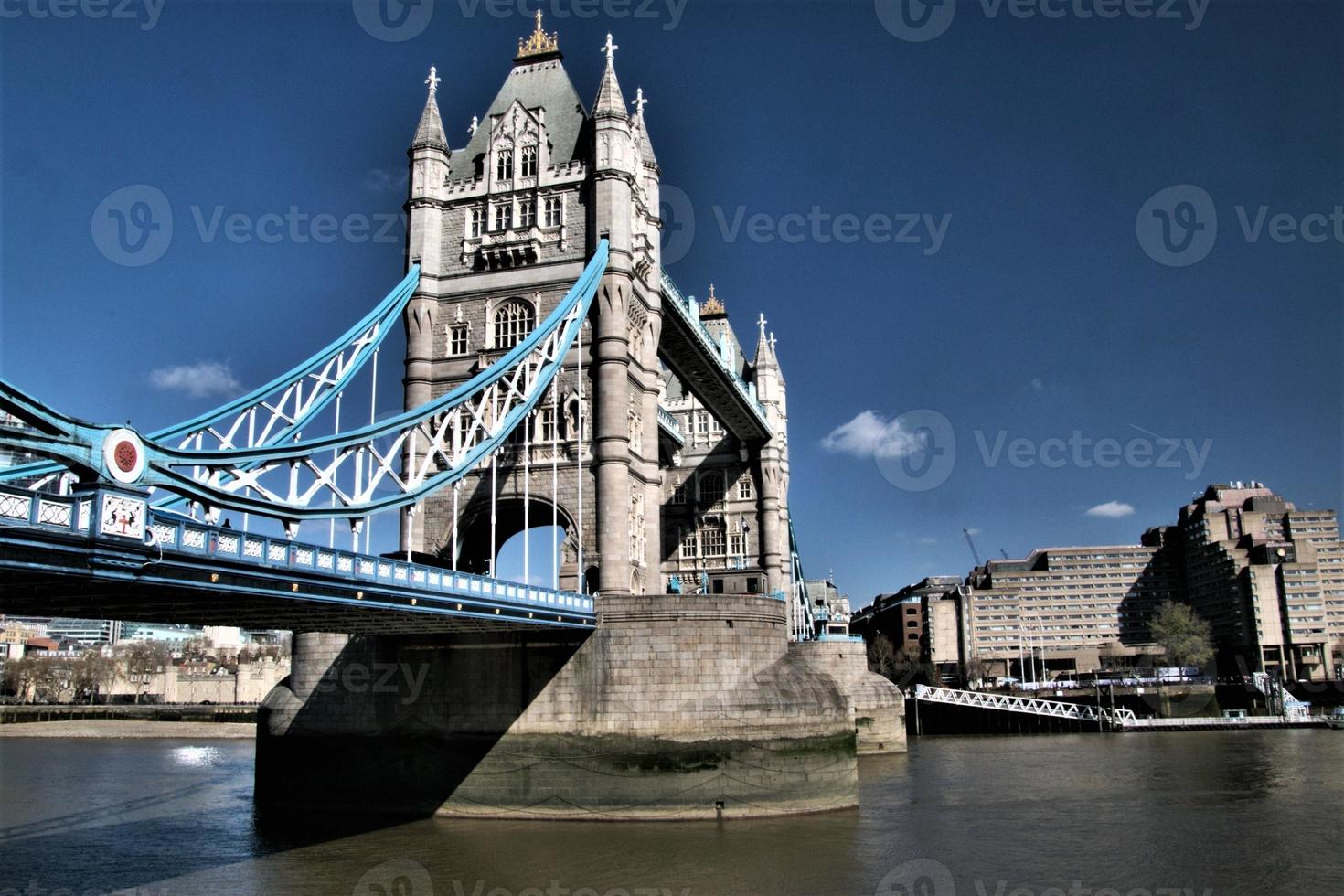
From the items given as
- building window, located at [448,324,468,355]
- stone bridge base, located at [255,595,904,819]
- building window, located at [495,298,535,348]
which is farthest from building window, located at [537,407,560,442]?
stone bridge base, located at [255,595,904,819]

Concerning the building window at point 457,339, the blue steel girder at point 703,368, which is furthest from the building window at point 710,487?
the building window at point 457,339

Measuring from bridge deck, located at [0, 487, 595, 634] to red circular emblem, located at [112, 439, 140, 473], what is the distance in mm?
476

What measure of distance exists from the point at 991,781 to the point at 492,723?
61.5 feet

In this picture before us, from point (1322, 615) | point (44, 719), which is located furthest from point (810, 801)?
point (1322, 615)

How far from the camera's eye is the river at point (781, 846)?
21.2 m

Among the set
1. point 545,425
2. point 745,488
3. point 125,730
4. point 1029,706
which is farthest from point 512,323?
point 125,730

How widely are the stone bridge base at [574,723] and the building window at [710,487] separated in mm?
31093

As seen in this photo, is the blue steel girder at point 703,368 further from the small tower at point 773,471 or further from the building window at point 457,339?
the building window at point 457,339

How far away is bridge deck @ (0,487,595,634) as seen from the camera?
1384cm

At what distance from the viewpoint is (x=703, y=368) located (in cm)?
4862

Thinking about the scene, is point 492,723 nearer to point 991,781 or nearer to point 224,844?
point 224,844

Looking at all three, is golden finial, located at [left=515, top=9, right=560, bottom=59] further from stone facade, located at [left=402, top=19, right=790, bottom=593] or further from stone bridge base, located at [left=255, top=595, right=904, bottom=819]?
stone bridge base, located at [left=255, top=595, right=904, bottom=819]

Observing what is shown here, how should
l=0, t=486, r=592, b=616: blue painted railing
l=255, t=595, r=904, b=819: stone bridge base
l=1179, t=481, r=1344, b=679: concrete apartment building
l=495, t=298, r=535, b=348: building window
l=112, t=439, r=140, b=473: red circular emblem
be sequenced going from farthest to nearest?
l=1179, t=481, r=1344, b=679: concrete apartment building → l=495, t=298, r=535, b=348: building window → l=255, t=595, r=904, b=819: stone bridge base → l=112, t=439, r=140, b=473: red circular emblem → l=0, t=486, r=592, b=616: blue painted railing

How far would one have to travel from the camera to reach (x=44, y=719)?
8931cm
